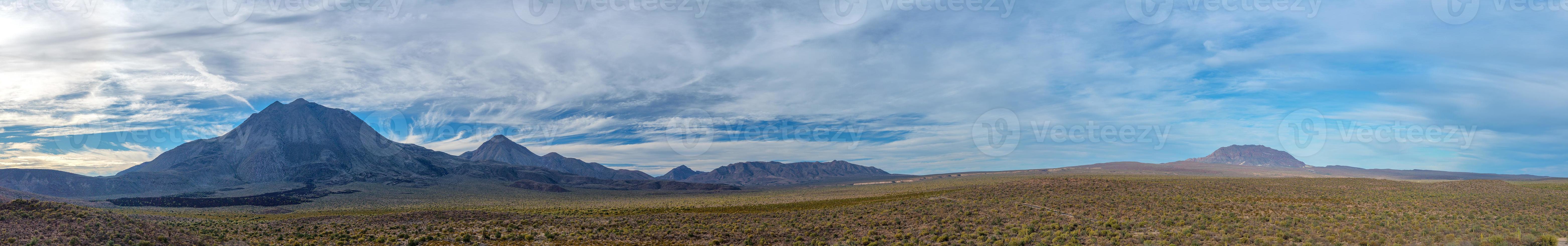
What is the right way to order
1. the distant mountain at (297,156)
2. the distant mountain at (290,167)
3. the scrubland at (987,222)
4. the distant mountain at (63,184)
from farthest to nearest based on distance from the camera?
the distant mountain at (297,156) → the distant mountain at (290,167) → the distant mountain at (63,184) → the scrubland at (987,222)

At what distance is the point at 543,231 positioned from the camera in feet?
106

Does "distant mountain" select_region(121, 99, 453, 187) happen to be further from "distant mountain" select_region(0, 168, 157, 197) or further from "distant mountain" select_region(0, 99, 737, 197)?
"distant mountain" select_region(0, 168, 157, 197)

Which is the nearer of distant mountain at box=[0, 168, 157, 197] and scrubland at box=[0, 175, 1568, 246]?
A: scrubland at box=[0, 175, 1568, 246]

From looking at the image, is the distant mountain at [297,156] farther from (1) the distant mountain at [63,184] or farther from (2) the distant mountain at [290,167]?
(1) the distant mountain at [63,184]

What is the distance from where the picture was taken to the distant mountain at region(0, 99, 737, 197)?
12038 cm

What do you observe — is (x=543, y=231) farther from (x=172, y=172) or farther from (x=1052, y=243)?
(x=172, y=172)

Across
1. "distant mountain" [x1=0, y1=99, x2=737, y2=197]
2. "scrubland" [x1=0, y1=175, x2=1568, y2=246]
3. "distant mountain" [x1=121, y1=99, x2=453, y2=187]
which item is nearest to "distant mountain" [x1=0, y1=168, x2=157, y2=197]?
"distant mountain" [x1=0, y1=99, x2=737, y2=197]

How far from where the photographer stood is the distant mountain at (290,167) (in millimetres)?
120375

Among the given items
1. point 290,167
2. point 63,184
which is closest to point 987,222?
point 63,184

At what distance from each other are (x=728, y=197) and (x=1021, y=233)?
60549 mm

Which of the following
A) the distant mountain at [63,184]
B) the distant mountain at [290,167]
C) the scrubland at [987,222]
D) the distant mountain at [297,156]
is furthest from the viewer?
the distant mountain at [297,156]

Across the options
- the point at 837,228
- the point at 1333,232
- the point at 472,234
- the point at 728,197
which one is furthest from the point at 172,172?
the point at 1333,232

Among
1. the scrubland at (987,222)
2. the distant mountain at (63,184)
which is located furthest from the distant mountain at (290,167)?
the scrubland at (987,222)

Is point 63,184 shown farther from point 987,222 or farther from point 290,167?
point 987,222
